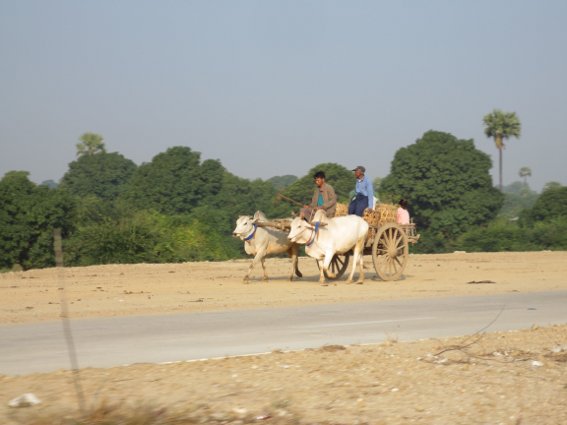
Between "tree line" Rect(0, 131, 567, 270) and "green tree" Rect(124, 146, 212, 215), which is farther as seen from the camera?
"green tree" Rect(124, 146, 212, 215)

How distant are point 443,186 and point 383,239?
186ft

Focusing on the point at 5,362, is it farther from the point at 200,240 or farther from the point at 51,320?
the point at 200,240

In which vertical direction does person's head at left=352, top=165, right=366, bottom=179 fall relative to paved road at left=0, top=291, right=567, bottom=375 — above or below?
above

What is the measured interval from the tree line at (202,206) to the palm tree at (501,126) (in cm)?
1954

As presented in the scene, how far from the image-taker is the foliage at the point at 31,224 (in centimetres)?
4253

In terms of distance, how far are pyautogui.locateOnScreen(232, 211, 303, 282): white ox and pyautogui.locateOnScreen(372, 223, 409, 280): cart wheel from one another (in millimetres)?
1917

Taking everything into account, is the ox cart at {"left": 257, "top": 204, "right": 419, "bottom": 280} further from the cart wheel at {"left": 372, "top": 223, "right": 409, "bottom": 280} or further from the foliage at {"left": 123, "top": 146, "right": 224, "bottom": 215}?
the foliage at {"left": 123, "top": 146, "right": 224, "bottom": 215}

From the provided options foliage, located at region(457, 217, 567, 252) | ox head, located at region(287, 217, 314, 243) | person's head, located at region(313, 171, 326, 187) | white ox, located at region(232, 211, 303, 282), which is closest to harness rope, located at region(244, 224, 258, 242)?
white ox, located at region(232, 211, 303, 282)

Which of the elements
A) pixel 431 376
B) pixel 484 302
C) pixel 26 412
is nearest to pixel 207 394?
pixel 26 412

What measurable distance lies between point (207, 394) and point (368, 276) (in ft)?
58.5

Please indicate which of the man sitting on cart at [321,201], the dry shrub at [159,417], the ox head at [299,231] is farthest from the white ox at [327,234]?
the dry shrub at [159,417]

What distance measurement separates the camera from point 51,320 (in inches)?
609

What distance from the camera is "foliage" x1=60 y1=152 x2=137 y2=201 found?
114438mm

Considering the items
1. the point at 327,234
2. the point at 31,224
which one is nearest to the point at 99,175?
the point at 31,224
